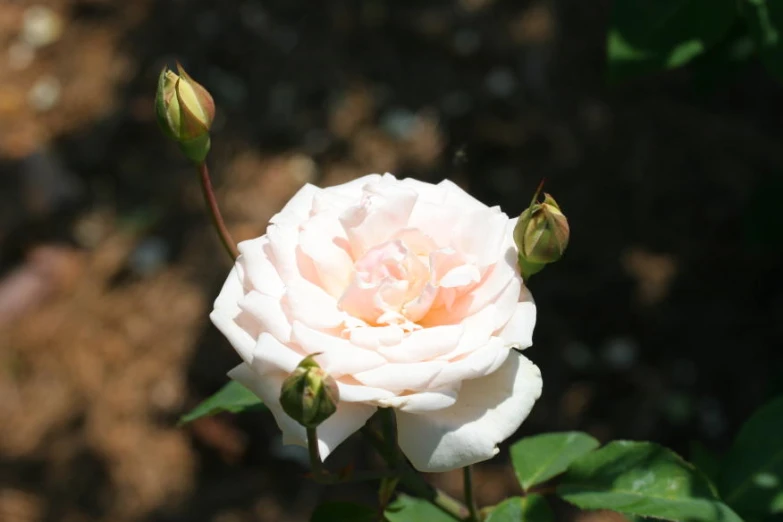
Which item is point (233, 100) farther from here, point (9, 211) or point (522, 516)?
point (522, 516)

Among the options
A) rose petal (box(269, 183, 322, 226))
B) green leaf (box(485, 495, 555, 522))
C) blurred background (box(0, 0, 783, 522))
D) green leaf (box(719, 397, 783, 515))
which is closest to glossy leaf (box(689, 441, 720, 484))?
green leaf (box(719, 397, 783, 515))

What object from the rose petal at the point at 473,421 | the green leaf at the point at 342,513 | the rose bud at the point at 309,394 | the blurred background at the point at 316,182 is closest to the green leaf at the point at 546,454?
the green leaf at the point at 342,513

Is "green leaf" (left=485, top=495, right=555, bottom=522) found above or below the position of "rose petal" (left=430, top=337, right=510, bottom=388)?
below

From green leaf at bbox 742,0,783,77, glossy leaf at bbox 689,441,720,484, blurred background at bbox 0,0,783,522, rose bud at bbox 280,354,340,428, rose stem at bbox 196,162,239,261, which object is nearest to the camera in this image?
rose bud at bbox 280,354,340,428

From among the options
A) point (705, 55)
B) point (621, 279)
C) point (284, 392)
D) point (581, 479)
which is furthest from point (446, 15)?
point (284, 392)

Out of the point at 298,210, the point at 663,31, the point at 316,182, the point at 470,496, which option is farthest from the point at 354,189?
the point at 316,182

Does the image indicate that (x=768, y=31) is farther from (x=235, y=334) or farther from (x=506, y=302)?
(x=235, y=334)

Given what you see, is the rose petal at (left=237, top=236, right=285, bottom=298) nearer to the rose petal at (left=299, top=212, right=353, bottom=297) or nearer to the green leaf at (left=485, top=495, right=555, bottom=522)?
the rose petal at (left=299, top=212, right=353, bottom=297)

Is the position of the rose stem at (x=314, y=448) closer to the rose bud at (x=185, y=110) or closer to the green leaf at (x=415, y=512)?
the green leaf at (x=415, y=512)
